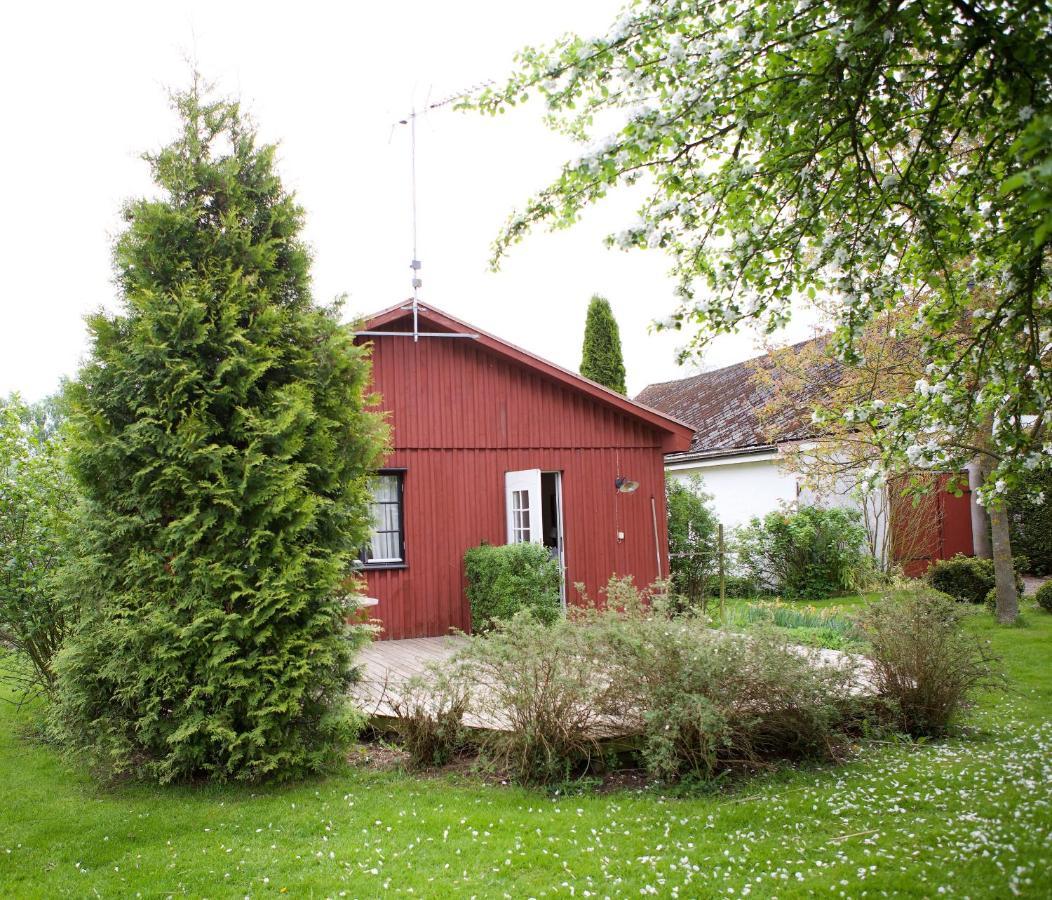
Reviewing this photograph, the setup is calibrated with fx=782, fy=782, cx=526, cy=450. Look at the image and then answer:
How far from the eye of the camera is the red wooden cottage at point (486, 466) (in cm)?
1124

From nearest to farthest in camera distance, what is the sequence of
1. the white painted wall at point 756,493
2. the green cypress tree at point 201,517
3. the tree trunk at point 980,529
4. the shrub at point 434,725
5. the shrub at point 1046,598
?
the green cypress tree at point 201,517, the shrub at point 434,725, the shrub at point 1046,598, the tree trunk at point 980,529, the white painted wall at point 756,493

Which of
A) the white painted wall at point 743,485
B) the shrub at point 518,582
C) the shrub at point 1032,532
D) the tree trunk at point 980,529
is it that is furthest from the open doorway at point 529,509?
the shrub at point 1032,532

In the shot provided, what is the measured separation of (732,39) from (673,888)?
14.2 ft

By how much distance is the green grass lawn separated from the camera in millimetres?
3766

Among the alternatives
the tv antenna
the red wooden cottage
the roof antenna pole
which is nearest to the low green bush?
the red wooden cottage

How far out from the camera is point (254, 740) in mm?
5254

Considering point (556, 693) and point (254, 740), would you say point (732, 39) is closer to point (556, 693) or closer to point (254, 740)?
point (556, 693)

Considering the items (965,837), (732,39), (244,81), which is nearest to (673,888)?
(965,837)

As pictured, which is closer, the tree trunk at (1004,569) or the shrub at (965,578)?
the tree trunk at (1004,569)

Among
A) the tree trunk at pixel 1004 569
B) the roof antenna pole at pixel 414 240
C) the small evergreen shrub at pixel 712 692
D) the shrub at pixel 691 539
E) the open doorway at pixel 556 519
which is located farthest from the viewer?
the shrub at pixel 691 539

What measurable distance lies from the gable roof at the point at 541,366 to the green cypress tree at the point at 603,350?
7.88 m

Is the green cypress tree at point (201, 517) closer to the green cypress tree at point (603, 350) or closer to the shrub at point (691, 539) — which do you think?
the shrub at point (691, 539)

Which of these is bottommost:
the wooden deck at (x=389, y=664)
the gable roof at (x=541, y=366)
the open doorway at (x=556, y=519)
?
the wooden deck at (x=389, y=664)

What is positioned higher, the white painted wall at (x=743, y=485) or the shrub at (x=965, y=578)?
the white painted wall at (x=743, y=485)
